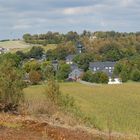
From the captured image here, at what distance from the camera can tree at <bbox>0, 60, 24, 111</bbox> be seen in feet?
73.7

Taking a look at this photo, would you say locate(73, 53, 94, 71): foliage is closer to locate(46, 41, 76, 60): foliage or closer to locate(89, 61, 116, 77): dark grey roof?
locate(89, 61, 116, 77): dark grey roof

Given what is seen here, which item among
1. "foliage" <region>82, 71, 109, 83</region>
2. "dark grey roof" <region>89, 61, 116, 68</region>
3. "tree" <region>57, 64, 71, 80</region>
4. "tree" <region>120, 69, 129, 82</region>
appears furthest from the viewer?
"dark grey roof" <region>89, 61, 116, 68</region>

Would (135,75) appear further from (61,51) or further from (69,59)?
(61,51)

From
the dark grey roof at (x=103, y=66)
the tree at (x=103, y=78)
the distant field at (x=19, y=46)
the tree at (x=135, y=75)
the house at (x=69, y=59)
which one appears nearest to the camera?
the tree at (x=135, y=75)

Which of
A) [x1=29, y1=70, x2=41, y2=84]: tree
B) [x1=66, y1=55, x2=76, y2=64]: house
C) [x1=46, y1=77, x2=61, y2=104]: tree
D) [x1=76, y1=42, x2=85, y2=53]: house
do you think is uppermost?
[x1=46, y1=77, x2=61, y2=104]: tree

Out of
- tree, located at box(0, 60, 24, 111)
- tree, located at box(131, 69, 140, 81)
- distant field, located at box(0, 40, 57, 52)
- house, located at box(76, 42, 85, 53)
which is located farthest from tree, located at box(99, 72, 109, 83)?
tree, located at box(0, 60, 24, 111)

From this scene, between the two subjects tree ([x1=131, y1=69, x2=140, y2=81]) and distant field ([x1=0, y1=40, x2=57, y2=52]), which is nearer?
tree ([x1=131, y1=69, x2=140, y2=81])

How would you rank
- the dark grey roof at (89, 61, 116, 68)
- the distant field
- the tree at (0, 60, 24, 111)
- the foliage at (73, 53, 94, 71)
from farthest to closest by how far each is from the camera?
the distant field, the foliage at (73, 53, 94, 71), the dark grey roof at (89, 61, 116, 68), the tree at (0, 60, 24, 111)

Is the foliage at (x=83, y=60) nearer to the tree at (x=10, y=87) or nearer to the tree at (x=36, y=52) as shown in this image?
the tree at (x=36, y=52)

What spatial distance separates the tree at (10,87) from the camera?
22453mm

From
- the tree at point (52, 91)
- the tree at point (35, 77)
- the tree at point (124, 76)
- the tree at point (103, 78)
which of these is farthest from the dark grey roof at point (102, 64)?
the tree at point (52, 91)

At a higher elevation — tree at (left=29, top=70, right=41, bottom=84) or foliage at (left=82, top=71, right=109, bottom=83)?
tree at (left=29, top=70, right=41, bottom=84)

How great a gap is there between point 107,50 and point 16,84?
13473cm

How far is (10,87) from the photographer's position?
22.9 m
